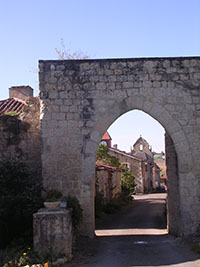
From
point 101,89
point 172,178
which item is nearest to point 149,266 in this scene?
point 172,178

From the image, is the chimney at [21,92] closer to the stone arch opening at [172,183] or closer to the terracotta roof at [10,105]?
the terracotta roof at [10,105]

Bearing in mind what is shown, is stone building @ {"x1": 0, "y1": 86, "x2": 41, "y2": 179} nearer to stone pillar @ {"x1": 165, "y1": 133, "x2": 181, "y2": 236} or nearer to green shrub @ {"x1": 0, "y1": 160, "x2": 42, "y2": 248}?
green shrub @ {"x1": 0, "y1": 160, "x2": 42, "y2": 248}

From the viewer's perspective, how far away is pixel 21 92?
51.0 ft

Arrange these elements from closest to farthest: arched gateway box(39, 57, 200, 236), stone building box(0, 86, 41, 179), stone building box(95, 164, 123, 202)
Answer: arched gateway box(39, 57, 200, 236)
stone building box(0, 86, 41, 179)
stone building box(95, 164, 123, 202)

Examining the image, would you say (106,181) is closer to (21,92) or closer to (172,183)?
(21,92)

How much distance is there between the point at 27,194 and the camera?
7.15 metres

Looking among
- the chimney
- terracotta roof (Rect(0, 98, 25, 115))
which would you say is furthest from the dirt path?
the chimney

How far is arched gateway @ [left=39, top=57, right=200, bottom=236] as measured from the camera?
8.09 metres

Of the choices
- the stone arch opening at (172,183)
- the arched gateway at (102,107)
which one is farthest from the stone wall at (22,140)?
the stone arch opening at (172,183)

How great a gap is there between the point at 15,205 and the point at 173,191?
14.0 ft

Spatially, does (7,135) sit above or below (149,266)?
above

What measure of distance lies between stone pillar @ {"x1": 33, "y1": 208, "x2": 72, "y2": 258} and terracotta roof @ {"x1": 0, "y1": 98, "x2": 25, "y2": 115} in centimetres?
757

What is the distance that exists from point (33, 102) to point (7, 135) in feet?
3.70

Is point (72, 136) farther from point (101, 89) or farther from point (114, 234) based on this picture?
point (114, 234)
